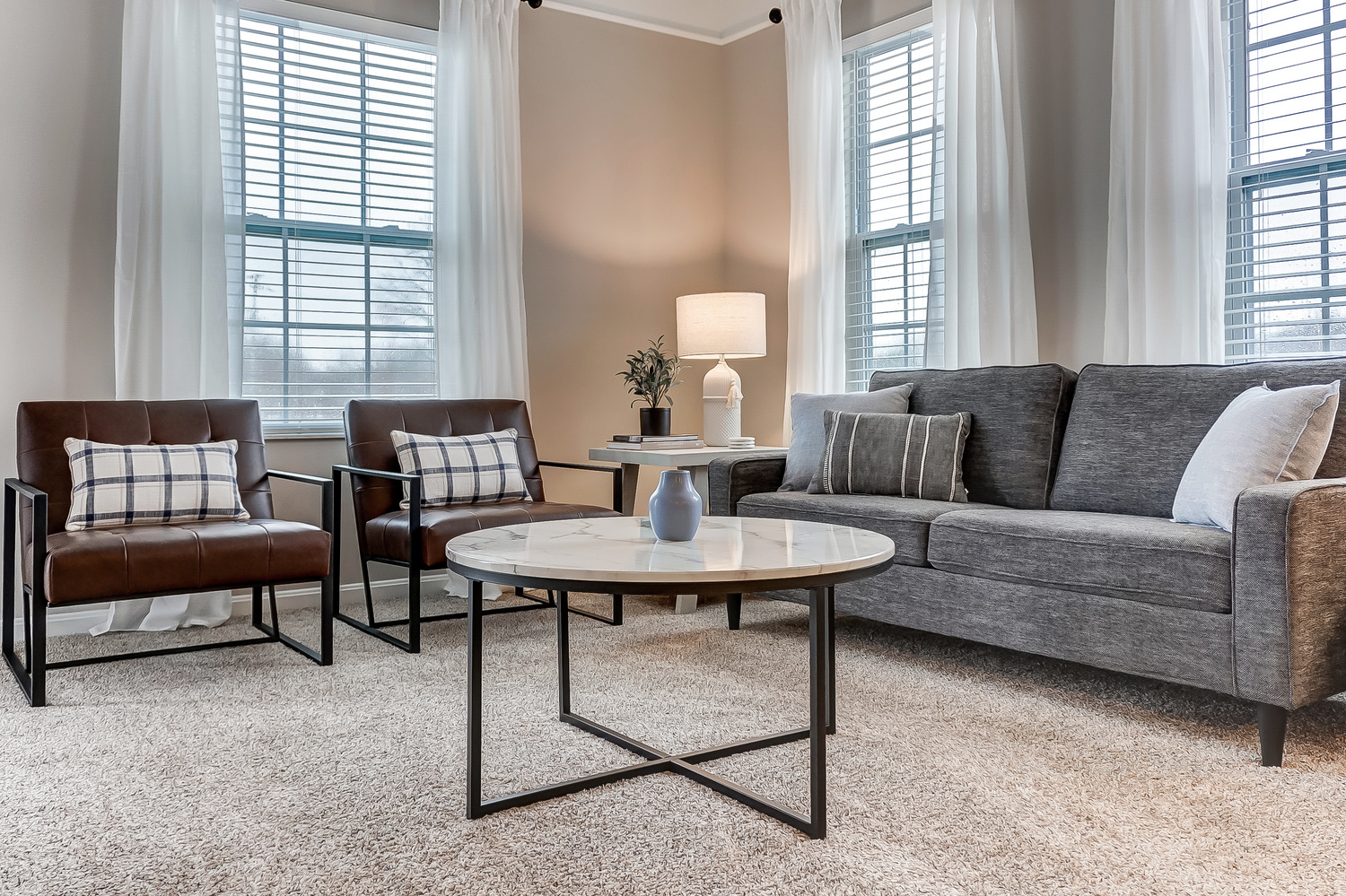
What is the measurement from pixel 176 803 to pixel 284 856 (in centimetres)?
40

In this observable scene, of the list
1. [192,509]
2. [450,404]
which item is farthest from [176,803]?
[450,404]

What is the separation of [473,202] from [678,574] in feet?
10.0

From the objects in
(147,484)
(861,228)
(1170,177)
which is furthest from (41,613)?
(1170,177)

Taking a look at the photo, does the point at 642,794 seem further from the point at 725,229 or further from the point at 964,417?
the point at 725,229

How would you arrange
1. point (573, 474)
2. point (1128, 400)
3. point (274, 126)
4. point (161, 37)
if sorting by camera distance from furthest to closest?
point (573, 474) < point (274, 126) < point (161, 37) < point (1128, 400)

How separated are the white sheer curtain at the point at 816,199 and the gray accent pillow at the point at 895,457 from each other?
88 cm

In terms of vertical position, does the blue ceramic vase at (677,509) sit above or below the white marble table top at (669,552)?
above

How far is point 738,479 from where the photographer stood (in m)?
3.75

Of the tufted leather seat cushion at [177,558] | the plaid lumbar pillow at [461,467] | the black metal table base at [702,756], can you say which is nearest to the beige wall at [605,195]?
the plaid lumbar pillow at [461,467]

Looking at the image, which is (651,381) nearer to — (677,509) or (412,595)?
(412,595)

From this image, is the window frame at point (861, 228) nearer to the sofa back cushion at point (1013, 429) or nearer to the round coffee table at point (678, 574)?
the sofa back cushion at point (1013, 429)

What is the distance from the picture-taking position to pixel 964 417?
3.46 meters

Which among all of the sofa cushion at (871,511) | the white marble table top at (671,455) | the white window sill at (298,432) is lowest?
the sofa cushion at (871,511)

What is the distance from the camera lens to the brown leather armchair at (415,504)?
3.32m
